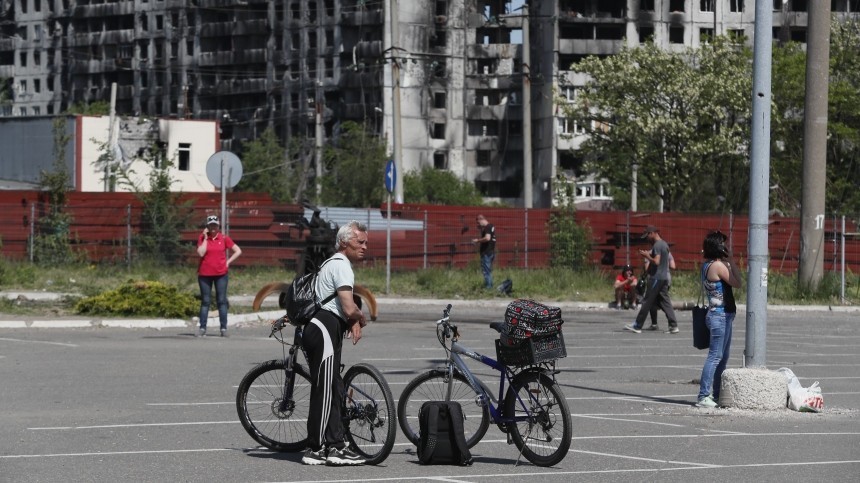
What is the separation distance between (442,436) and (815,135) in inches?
912

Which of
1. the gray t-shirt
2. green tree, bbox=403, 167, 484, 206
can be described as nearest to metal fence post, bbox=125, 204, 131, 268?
the gray t-shirt

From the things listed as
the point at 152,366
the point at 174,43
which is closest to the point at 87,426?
the point at 152,366

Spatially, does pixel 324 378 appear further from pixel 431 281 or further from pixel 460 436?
pixel 431 281

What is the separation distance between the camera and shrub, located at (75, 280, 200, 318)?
2425 cm

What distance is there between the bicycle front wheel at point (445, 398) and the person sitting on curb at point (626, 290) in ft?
68.9

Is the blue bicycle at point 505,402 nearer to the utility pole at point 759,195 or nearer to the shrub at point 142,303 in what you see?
the utility pole at point 759,195

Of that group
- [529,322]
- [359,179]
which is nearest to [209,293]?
[529,322]

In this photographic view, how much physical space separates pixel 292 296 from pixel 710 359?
5.44 meters

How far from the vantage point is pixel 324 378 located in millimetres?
10055

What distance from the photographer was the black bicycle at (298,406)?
10.1 meters

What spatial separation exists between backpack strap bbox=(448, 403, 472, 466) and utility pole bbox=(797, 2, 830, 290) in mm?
22892

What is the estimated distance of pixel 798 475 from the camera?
32.4 feet

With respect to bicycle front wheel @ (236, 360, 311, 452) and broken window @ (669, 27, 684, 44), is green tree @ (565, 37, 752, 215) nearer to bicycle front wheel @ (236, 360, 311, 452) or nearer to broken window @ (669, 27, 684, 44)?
broken window @ (669, 27, 684, 44)

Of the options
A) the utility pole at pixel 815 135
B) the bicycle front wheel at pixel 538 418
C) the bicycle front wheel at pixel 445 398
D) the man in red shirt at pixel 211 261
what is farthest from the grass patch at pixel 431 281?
the bicycle front wheel at pixel 538 418
